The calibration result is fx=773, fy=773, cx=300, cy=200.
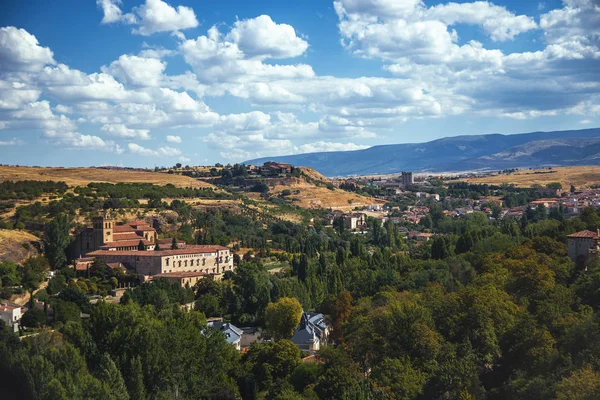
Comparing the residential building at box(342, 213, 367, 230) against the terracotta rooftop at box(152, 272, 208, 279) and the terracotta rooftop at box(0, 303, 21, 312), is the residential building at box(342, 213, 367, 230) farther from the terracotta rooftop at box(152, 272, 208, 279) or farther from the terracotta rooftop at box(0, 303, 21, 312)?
the terracotta rooftop at box(0, 303, 21, 312)

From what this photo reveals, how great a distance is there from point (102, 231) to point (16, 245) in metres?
8.58

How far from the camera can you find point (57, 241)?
7325cm

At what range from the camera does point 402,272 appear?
66125 mm

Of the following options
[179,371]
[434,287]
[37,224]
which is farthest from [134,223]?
[179,371]

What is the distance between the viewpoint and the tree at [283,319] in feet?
169

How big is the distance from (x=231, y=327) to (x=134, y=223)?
34047 mm

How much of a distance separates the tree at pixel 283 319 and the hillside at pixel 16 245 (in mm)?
28388

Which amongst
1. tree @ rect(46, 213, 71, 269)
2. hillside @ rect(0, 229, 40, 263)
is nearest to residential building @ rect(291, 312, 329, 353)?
tree @ rect(46, 213, 71, 269)

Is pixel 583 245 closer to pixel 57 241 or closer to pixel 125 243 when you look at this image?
pixel 125 243

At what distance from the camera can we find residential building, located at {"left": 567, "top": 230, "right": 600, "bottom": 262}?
56406mm

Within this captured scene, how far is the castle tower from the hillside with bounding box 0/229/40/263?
5586 millimetres

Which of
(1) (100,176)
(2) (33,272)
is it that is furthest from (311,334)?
(1) (100,176)

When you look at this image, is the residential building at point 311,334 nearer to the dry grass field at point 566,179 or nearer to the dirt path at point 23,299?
the dirt path at point 23,299

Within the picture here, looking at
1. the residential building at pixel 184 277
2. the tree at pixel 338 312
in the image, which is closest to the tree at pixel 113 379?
the tree at pixel 338 312
